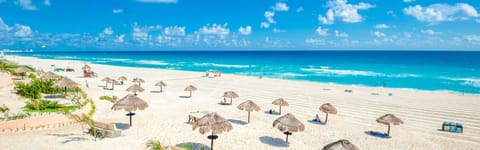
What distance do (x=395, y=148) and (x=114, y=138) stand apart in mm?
10525

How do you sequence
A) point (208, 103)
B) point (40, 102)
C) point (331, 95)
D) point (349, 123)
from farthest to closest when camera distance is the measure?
point (331, 95) < point (208, 103) < point (349, 123) < point (40, 102)

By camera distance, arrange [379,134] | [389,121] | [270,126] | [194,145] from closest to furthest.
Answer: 1. [194,145]
2. [389,121]
3. [379,134]
4. [270,126]

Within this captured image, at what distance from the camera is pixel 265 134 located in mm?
12359

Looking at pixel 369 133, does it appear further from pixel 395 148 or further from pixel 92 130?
pixel 92 130

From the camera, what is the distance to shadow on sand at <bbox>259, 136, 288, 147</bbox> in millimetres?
11188

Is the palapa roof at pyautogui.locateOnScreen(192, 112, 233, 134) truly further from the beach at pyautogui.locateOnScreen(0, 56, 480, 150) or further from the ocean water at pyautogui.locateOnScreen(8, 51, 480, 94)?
the ocean water at pyautogui.locateOnScreen(8, 51, 480, 94)

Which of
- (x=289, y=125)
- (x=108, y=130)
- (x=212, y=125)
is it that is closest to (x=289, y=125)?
(x=289, y=125)

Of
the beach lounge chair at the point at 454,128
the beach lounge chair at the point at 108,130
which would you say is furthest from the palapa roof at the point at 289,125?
the beach lounge chair at the point at 454,128

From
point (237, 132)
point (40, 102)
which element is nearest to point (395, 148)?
point (237, 132)

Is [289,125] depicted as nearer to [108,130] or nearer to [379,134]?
[379,134]

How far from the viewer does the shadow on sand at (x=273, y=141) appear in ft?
36.7

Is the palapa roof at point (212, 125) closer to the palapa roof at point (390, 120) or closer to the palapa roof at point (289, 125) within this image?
the palapa roof at point (289, 125)

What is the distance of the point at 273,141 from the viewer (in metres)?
11.5

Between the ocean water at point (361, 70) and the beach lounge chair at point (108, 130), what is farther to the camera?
the ocean water at point (361, 70)
